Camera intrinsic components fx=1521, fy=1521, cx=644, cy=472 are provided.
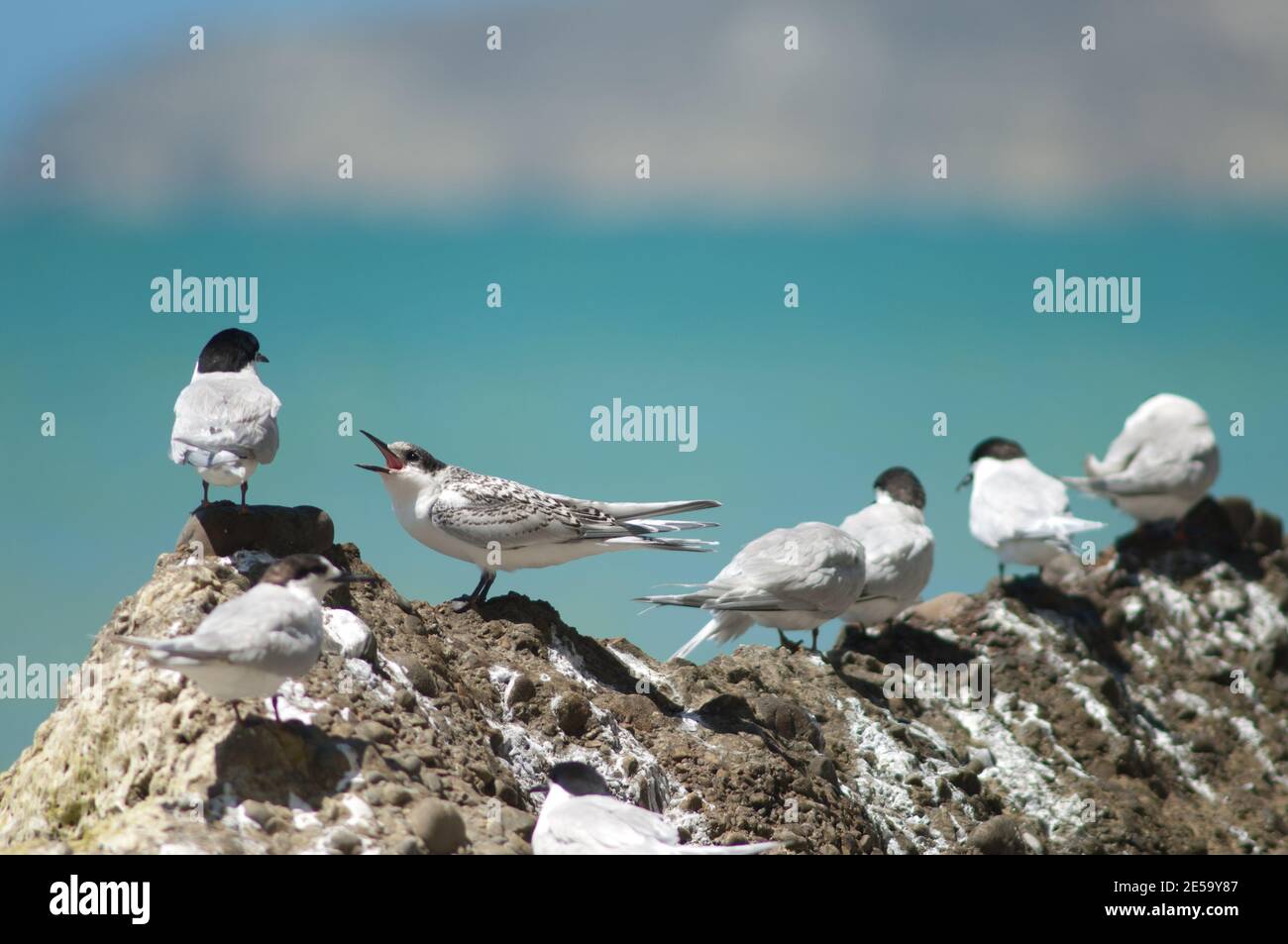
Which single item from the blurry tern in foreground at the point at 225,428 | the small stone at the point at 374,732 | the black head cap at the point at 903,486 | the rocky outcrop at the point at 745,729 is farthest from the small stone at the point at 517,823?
the black head cap at the point at 903,486

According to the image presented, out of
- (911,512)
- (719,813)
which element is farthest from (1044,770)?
(719,813)

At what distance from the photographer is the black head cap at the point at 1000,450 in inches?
607

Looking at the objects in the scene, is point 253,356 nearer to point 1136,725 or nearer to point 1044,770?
point 1044,770

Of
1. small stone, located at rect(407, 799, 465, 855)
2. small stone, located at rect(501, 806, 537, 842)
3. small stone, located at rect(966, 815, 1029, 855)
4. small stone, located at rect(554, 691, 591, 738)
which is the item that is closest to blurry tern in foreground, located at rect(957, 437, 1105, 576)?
small stone, located at rect(966, 815, 1029, 855)

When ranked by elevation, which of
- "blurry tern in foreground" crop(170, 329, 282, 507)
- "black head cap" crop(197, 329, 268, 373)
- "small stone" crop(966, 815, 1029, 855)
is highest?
"black head cap" crop(197, 329, 268, 373)

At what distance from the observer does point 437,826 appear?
696cm

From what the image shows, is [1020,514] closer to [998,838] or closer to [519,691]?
[998,838]

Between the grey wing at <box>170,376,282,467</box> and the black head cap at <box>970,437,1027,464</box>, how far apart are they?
860 centimetres

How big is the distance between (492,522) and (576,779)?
2.50 m

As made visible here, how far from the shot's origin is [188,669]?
6.58 meters

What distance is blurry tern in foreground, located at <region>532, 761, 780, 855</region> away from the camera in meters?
6.71

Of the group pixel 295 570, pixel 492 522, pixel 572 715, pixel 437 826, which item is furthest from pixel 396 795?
pixel 492 522

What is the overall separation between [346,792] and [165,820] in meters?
0.87

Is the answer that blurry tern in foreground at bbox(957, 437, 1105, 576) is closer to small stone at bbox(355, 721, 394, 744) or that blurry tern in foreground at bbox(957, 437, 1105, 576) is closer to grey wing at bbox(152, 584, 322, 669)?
small stone at bbox(355, 721, 394, 744)
